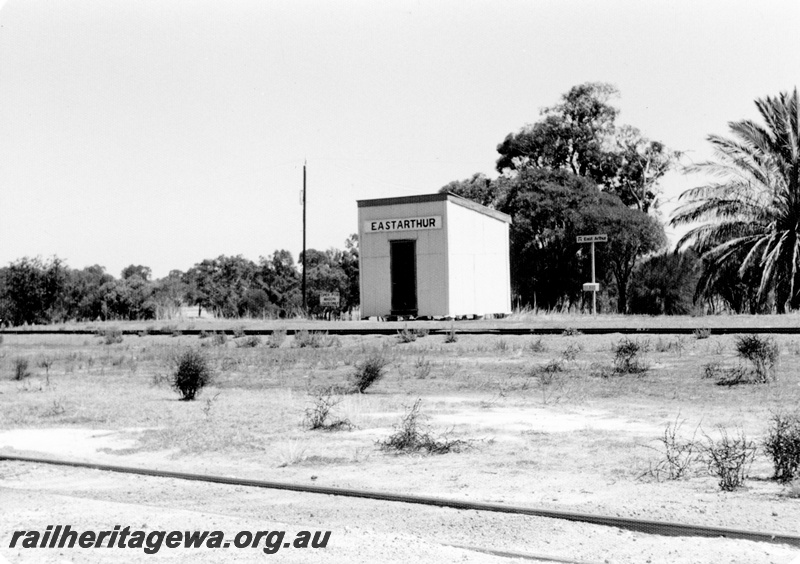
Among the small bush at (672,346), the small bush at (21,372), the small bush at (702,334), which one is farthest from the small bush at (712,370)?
the small bush at (21,372)

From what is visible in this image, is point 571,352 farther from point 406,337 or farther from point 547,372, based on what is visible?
point 406,337

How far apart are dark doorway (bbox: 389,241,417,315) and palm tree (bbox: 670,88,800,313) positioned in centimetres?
1053

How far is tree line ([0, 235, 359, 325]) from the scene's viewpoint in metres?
54.8

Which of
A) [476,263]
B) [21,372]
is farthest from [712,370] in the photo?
[476,263]

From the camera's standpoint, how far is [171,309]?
54.8 metres

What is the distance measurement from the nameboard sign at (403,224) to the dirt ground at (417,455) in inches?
638

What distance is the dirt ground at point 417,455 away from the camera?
21.9 ft

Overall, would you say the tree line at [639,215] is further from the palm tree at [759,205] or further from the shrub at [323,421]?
the shrub at [323,421]

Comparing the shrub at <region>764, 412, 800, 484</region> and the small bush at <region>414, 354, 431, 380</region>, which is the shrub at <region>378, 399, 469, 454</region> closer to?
the shrub at <region>764, 412, 800, 484</region>

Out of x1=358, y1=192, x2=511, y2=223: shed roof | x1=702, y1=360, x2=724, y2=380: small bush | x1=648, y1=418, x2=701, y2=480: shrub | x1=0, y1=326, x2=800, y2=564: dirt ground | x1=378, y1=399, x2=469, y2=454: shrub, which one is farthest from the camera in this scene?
x1=358, y1=192, x2=511, y2=223: shed roof

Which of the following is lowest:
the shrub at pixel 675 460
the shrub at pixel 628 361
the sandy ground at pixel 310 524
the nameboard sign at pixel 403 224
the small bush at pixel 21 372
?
the sandy ground at pixel 310 524

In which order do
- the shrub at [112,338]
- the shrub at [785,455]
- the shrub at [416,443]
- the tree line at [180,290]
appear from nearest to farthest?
the shrub at [785,455]
the shrub at [416,443]
the shrub at [112,338]
the tree line at [180,290]

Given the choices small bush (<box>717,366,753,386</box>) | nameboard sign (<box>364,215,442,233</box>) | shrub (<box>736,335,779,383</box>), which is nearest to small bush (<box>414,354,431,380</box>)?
small bush (<box>717,366,753,386</box>)

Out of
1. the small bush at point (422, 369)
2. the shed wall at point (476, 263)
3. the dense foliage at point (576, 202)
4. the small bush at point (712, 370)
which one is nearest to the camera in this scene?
the small bush at point (712, 370)
